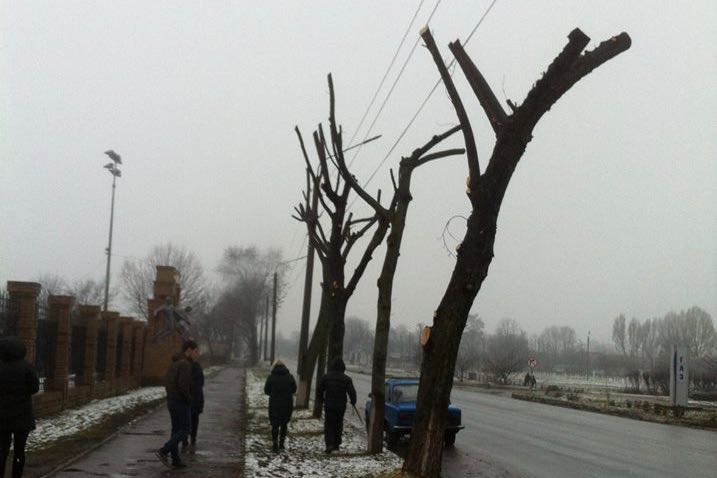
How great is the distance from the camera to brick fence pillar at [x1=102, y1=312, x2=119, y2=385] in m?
24.7

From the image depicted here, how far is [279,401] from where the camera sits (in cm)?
1340

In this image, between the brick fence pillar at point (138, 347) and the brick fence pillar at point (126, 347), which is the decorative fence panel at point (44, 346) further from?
the brick fence pillar at point (138, 347)

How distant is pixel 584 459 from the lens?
14516 mm

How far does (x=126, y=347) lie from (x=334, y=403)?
54.7 feet

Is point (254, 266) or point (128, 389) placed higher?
point (254, 266)

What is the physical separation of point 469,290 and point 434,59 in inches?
125

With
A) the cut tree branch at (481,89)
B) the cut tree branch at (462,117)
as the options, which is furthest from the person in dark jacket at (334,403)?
the cut tree branch at (481,89)

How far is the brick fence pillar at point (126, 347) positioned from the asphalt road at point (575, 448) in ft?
39.4

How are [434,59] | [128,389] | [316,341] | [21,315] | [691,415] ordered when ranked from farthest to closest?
[128,389] < [691,415] < [316,341] < [21,315] < [434,59]

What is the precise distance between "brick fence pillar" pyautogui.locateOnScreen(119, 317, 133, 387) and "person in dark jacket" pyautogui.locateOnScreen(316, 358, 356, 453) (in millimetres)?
15530

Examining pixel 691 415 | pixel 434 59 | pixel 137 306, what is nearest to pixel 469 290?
pixel 434 59

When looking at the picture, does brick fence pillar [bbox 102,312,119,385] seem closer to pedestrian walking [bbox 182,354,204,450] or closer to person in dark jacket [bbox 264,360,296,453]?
pedestrian walking [bbox 182,354,204,450]

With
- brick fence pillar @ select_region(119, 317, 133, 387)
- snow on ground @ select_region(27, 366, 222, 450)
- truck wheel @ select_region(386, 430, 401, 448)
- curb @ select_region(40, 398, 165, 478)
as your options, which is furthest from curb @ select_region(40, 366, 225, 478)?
brick fence pillar @ select_region(119, 317, 133, 387)

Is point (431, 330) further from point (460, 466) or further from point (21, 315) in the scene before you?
point (21, 315)
